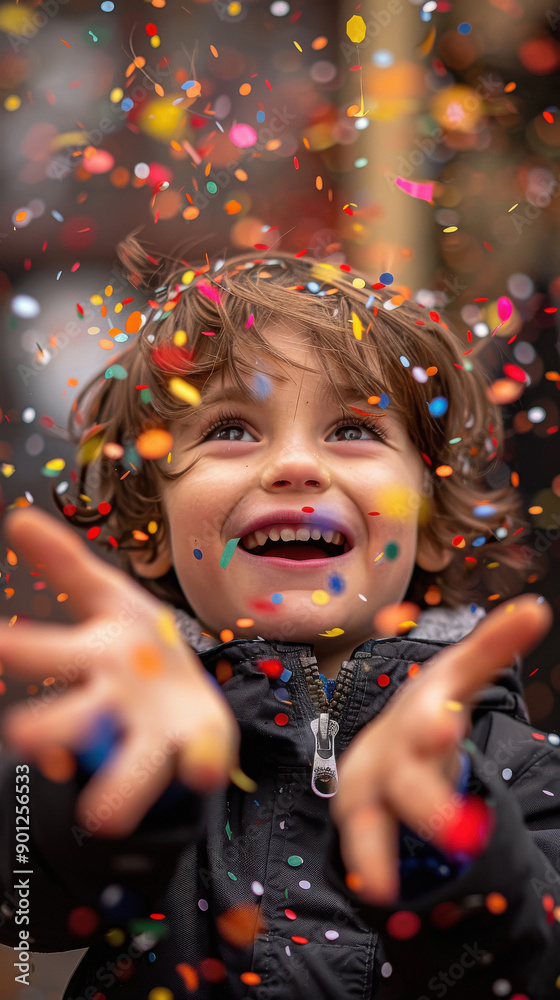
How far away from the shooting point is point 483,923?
0.63 m

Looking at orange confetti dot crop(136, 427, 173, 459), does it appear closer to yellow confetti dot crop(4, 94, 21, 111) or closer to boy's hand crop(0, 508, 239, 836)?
boy's hand crop(0, 508, 239, 836)

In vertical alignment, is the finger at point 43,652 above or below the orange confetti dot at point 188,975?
above

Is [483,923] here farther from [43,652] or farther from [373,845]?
[43,652]

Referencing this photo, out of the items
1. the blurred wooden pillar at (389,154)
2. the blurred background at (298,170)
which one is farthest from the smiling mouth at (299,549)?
the blurred wooden pillar at (389,154)

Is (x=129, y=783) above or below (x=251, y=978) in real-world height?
above

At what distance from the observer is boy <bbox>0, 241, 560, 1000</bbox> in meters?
0.56

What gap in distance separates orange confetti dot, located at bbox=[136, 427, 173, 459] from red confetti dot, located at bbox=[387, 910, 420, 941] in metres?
0.58

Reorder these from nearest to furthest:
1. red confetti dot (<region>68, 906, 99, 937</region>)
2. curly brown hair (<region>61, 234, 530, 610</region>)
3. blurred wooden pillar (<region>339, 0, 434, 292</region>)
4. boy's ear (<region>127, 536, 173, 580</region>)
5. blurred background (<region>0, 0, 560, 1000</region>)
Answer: red confetti dot (<region>68, 906, 99, 937</region>) < curly brown hair (<region>61, 234, 530, 610</region>) < boy's ear (<region>127, 536, 173, 580</region>) < blurred background (<region>0, 0, 560, 1000</region>) < blurred wooden pillar (<region>339, 0, 434, 292</region>)

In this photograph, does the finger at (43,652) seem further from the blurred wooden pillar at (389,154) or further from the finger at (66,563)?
the blurred wooden pillar at (389,154)

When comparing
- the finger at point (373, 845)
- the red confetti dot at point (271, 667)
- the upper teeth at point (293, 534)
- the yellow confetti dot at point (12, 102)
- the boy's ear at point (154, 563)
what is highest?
the yellow confetti dot at point (12, 102)

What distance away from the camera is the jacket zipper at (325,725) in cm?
85

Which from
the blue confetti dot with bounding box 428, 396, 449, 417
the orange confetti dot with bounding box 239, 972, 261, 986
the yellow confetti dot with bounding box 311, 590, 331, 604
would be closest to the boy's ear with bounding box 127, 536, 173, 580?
the yellow confetti dot with bounding box 311, 590, 331, 604

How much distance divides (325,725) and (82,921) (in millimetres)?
285

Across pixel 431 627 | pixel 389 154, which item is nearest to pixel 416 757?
pixel 431 627
